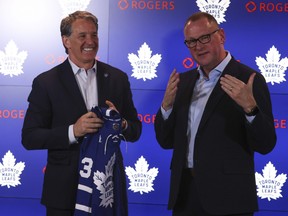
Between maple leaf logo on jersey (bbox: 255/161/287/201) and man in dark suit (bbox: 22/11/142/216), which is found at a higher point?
man in dark suit (bbox: 22/11/142/216)

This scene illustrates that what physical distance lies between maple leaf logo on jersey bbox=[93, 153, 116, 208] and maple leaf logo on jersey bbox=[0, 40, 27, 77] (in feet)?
5.26

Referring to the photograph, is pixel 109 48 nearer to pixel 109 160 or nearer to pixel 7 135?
pixel 7 135

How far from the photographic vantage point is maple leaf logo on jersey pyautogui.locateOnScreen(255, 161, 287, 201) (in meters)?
3.33

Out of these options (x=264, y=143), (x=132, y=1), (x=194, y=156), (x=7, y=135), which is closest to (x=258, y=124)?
(x=264, y=143)

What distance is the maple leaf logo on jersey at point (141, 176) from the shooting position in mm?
3410

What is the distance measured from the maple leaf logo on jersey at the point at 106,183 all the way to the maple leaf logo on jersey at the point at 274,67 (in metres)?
1.56

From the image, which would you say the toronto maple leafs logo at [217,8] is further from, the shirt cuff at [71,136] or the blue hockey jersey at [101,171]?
the shirt cuff at [71,136]

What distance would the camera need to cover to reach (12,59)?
3502 millimetres

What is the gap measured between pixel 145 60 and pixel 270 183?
120 cm

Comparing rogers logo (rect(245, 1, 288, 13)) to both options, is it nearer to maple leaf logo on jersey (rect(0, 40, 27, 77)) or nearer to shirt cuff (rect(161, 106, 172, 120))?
shirt cuff (rect(161, 106, 172, 120))

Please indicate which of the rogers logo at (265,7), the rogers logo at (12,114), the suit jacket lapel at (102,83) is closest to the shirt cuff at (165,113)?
the suit jacket lapel at (102,83)

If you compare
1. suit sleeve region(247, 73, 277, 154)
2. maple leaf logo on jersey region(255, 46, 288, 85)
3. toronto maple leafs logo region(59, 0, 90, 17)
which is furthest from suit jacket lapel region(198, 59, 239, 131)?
toronto maple leafs logo region(59, 0, 90, 17)

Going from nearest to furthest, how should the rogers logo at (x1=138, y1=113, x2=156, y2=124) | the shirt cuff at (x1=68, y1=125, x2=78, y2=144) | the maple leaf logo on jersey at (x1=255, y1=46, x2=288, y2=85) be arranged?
1. the shirt cuff at (x1=68, y1=125, x2=78, y2=144)
2. the maple leaf logo on jersey at (x1=255, y1=46, x2=288, y2=85)
3. the rogers logo at (x1=138, y1=113, x2=156, y2=124)

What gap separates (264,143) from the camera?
1997 millimetres
